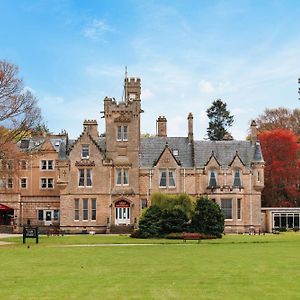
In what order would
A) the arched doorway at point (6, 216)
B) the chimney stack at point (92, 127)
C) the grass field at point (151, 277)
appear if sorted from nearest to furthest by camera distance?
the grass field at point (151, 277), the chimney stack at point (92, 127), the arched doorway at point (6, 216)

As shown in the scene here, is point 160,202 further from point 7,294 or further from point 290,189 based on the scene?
point 7,294

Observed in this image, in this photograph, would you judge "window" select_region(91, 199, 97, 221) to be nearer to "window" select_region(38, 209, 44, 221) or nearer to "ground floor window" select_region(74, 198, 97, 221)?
"ground floor window" select_region(74, 198, 97, 221)

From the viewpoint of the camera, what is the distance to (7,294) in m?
15.2

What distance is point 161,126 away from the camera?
68000 millimetres

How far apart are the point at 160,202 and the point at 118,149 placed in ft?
43.2

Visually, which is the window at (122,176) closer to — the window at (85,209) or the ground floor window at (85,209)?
the ground floor window at (85,209)

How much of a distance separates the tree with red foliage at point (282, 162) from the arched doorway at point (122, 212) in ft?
Result: 67.9

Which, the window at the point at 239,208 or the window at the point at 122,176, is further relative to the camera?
the window at the point at 122,176

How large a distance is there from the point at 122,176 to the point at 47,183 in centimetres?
1112

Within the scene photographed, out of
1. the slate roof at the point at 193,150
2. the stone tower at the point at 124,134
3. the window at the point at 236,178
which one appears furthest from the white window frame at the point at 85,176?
the window at the point at 236,178

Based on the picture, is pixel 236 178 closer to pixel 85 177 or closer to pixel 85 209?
pixel 85 177

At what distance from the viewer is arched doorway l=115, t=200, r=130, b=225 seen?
6312 cm

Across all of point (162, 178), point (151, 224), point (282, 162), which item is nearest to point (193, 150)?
point (162, 178)

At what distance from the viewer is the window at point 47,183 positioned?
6981 centimetres
